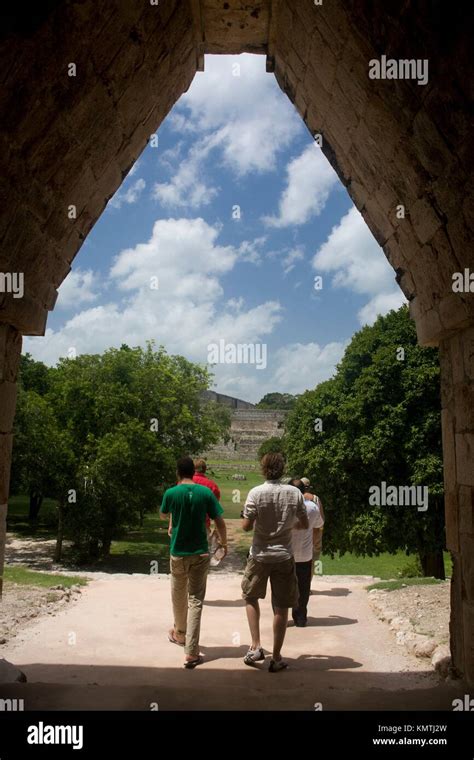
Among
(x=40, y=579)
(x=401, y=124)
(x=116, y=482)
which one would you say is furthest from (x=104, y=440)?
(x=401, y=124)

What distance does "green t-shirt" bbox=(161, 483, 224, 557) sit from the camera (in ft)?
16.8

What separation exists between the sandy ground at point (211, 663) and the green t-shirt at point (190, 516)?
3.28ft

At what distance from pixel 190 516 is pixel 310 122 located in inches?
149

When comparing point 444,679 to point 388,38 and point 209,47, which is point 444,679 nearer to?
point 388,38

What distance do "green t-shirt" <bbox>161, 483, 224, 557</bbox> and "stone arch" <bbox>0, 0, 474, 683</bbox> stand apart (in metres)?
1.62

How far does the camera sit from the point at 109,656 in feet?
17.2

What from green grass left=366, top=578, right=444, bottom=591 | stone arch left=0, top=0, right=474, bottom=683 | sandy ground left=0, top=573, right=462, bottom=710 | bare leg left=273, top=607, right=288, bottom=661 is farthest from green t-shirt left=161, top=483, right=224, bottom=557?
green grass left=366, top=578, right=444, bottom=591

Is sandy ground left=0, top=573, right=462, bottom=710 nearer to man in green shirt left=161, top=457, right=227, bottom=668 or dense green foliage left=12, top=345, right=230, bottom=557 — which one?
man in green shirt left=161, top=457, right=227, bottom=668

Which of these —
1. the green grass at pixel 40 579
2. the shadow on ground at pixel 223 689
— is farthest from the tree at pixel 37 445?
the shadow on ground at pixel 223 689

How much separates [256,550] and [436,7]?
403cm

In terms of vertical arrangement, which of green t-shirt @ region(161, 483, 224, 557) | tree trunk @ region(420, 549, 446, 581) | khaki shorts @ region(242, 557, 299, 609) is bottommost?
tree trunk @ region(420, 549, 446, 581)

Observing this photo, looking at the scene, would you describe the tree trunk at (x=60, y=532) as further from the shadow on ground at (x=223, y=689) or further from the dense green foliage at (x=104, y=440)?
the shadow on ground at (x=223, y=689)

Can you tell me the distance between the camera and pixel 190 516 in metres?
5.12
